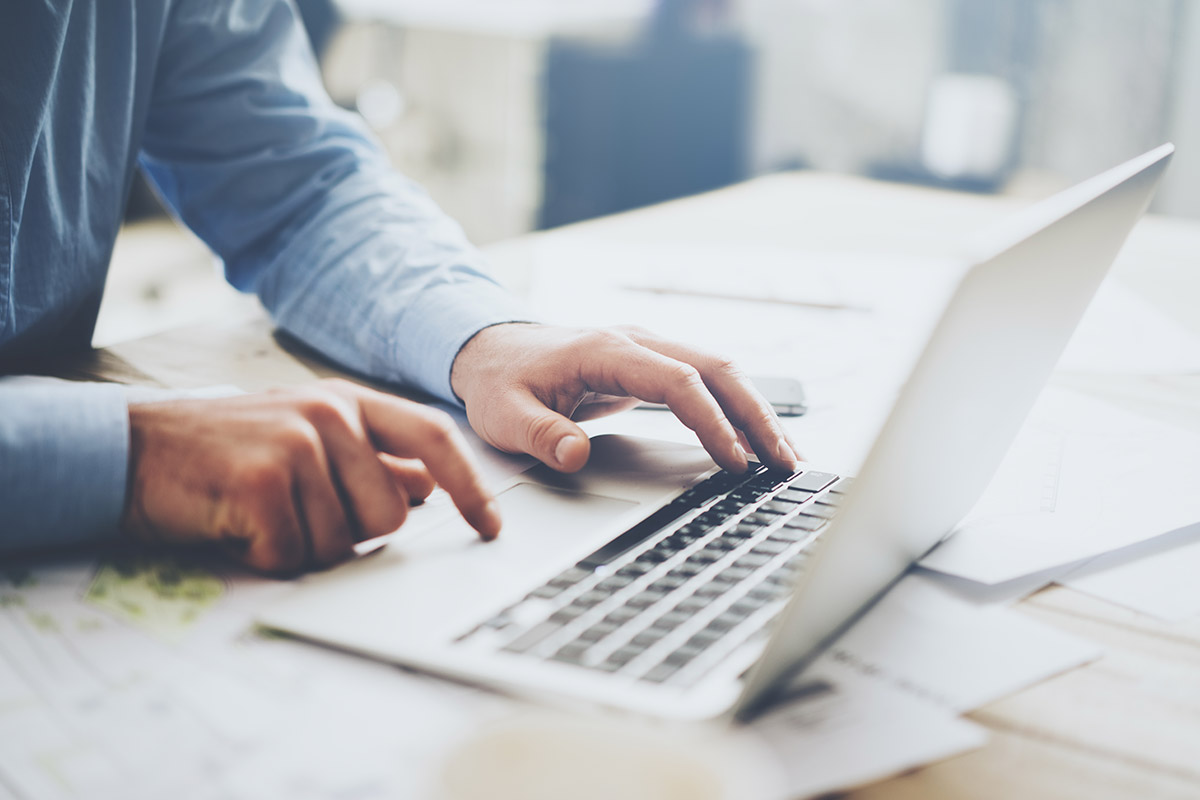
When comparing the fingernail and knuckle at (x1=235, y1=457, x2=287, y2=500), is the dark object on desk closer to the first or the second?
the fingernail

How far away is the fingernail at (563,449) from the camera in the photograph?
559mm

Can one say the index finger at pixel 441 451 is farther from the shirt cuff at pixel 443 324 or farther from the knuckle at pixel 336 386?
the shirt cuff at pixel 443 324

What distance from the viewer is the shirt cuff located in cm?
73

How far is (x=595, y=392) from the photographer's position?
67 centimetres

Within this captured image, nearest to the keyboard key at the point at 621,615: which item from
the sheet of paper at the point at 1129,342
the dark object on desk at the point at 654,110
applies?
the sheet of paper at the point at 1129,342

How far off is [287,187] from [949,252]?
965mm

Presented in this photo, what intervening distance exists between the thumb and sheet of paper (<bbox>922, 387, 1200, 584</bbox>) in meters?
0.20

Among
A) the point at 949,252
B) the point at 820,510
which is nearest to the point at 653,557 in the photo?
the point at 820,510

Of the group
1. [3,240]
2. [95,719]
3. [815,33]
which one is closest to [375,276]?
[3,240]

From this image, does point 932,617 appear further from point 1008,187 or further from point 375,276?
point 1008,187

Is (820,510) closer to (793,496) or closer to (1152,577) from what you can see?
(793,496)

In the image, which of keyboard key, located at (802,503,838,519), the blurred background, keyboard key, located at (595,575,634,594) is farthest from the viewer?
the blurred background

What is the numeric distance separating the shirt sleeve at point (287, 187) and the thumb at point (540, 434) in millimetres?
208

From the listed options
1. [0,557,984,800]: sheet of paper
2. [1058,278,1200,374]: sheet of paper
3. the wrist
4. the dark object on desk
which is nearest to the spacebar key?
[0,557,984,800]: sheet of paper
